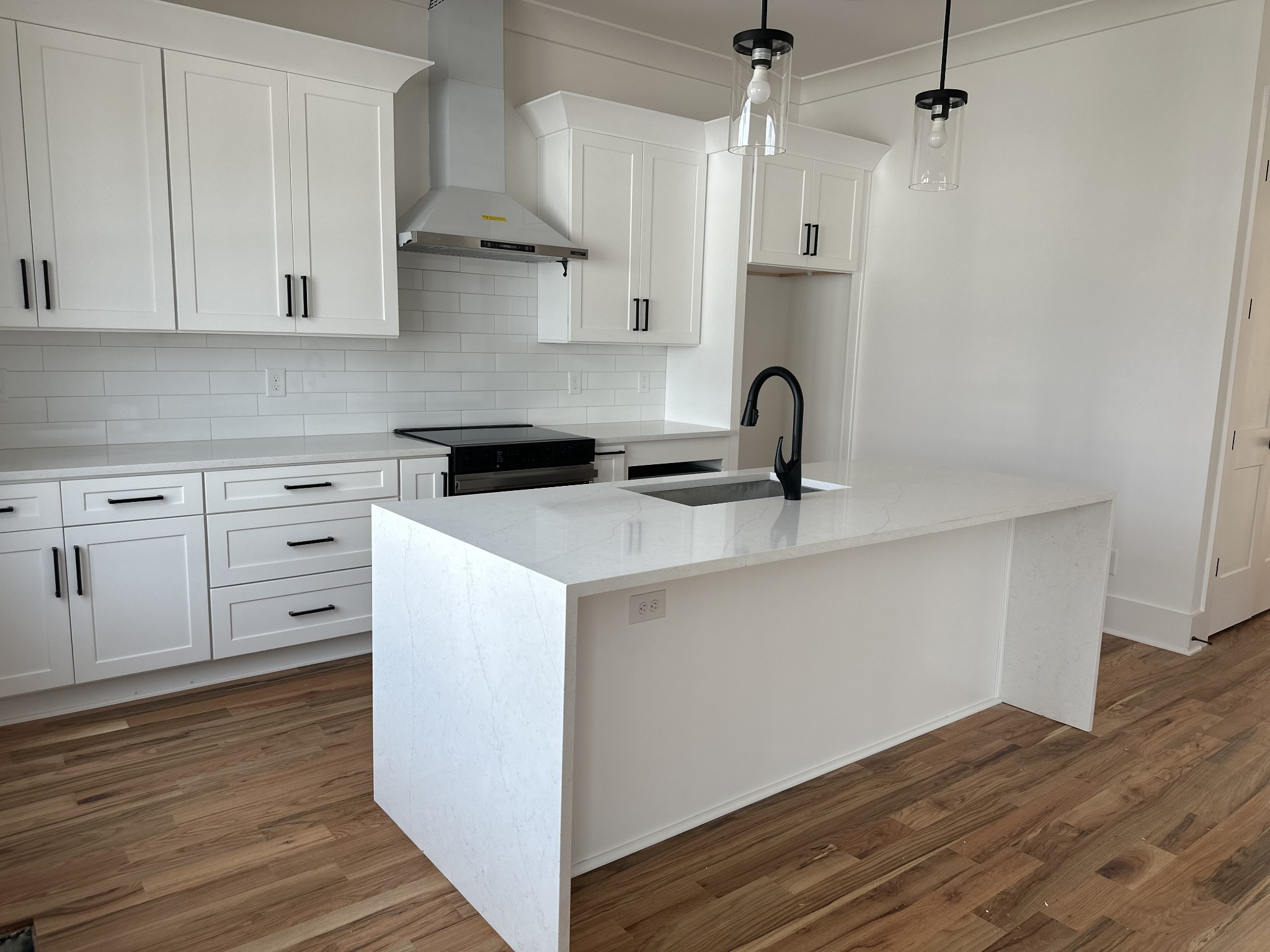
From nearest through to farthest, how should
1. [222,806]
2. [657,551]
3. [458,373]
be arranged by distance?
1. [657,551]
2. [222,806]
3. [458,373]

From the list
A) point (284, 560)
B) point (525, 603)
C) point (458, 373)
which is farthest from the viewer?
point (458, 373)

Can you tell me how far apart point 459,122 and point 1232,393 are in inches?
144

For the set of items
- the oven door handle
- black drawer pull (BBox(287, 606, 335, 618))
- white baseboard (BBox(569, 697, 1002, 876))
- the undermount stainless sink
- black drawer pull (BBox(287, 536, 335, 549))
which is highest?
the undermount stainless sink

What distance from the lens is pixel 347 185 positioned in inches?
141

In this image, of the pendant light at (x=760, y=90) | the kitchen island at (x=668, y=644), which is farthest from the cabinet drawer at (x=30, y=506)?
the pendant light at (x=760, y=90)

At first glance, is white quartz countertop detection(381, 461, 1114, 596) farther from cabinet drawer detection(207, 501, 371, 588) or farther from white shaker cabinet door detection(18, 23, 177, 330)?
white shaker cabinet door detection(18, 23, 177, 330)

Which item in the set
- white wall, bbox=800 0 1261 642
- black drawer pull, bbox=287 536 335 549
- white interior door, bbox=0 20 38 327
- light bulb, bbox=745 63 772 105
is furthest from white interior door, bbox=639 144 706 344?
white interior door, bbox=0 20 38 327

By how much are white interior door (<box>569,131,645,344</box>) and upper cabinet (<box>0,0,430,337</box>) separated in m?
0.95

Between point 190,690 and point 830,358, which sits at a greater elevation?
point 830,358

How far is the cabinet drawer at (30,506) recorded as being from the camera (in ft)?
9.38

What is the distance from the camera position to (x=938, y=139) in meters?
2.56

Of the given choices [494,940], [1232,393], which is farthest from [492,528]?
[1232,393]

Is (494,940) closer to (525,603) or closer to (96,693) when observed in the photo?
(525,603)

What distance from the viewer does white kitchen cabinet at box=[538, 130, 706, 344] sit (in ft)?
14.2
